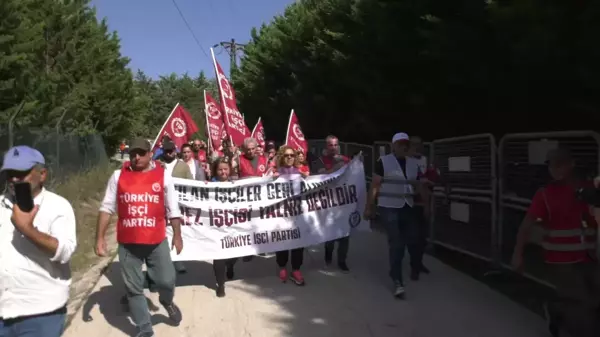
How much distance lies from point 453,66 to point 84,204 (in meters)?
9.94

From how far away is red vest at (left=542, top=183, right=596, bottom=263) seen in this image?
4648 mm

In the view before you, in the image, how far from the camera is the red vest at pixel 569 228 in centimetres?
Result: 465

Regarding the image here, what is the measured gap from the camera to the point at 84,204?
15086 mm

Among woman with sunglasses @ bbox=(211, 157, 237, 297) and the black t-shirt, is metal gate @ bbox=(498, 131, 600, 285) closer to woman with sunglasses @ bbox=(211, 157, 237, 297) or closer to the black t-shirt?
the black t-shirt

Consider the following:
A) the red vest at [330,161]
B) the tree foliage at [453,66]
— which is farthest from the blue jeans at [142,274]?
the tree foliage at [453,66]

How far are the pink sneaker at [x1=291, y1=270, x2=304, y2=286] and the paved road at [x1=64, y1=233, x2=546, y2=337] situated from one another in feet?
0.26

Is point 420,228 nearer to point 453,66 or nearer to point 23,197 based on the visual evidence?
point 453,66

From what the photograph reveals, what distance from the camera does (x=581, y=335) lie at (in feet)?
15.2

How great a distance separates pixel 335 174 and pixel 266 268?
160 cm

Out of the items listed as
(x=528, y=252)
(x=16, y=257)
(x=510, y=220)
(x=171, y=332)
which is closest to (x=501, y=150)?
(x=510, y=220)

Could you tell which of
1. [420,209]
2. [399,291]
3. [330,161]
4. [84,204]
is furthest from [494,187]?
[84,204]

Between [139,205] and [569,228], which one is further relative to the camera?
[139,205]

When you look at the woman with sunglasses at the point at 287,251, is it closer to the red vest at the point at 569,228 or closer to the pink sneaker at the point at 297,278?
the pink sneaker at the point at 297,278

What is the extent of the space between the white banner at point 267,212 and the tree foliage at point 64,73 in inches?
376
